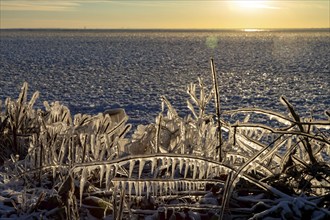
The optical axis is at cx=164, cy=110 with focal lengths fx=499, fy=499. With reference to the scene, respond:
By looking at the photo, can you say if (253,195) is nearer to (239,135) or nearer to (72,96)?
(239,135)

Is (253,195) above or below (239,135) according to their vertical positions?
below

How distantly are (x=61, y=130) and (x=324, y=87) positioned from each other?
571 inches

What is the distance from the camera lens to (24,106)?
328 cm

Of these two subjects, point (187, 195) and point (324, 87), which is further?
point (324, 87)

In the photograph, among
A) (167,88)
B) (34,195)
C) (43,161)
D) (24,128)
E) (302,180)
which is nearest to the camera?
(302,180)

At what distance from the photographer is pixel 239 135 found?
2.44 meters

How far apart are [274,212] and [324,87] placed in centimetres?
1521

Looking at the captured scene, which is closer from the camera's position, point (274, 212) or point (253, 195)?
point (274, 212)

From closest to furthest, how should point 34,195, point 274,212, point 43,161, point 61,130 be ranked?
point 274,212 → point 34,195 → point 43,161 → point 61,130

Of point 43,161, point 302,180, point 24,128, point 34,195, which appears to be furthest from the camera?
point 24,128

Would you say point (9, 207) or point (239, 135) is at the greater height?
point (239, 135)

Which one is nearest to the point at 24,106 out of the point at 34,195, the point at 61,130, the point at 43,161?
the point at 61,130

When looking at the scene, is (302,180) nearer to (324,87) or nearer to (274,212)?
(274,212)

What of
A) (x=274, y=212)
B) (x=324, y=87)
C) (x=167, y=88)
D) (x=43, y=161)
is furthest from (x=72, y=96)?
(x=274, y=212)
